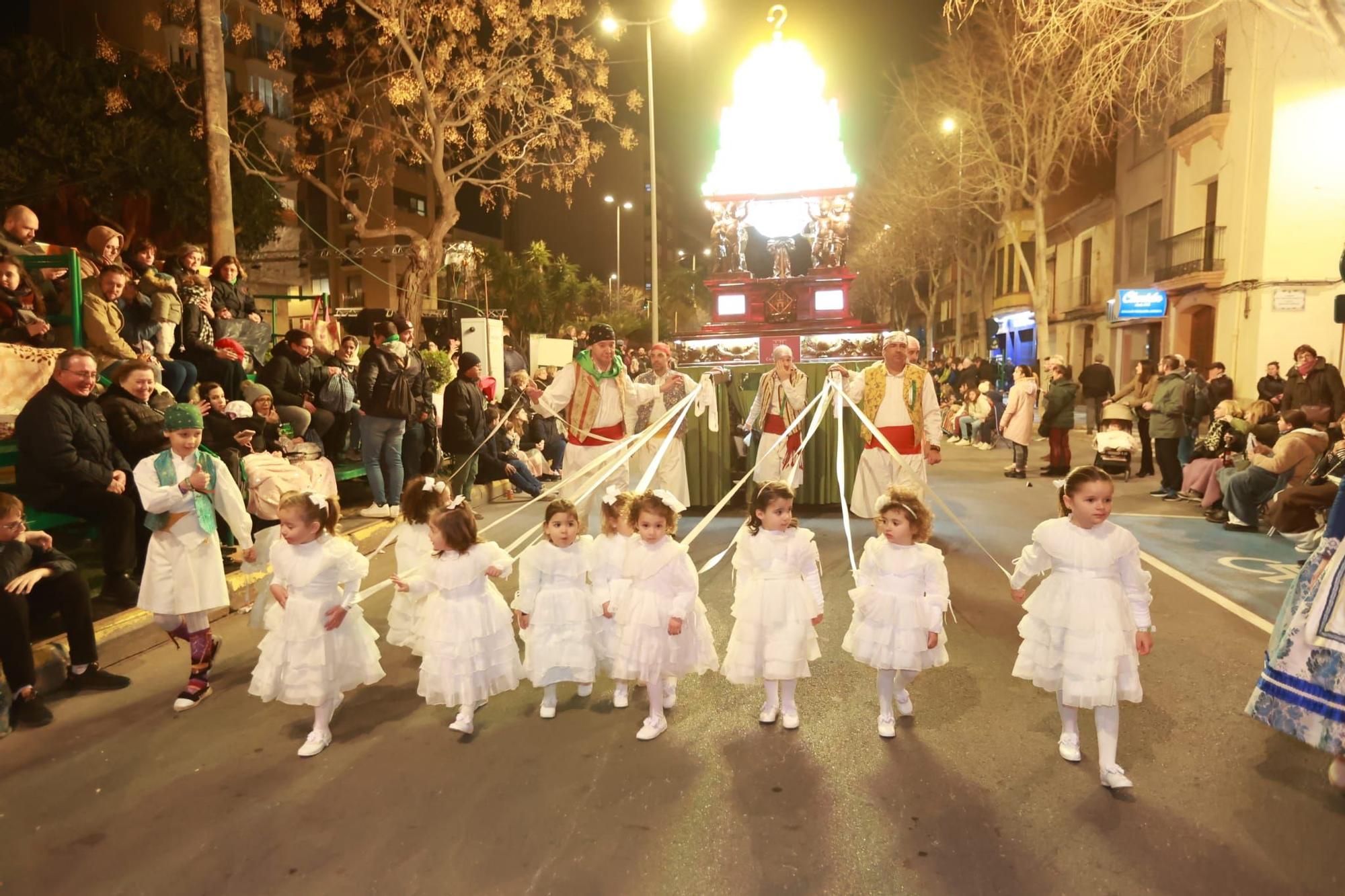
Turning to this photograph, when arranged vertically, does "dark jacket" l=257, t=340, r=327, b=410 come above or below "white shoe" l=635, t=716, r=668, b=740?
above

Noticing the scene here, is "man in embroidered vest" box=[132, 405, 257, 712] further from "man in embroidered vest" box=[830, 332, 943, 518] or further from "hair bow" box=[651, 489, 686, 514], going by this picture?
"man in embroidered vest" box=[830, 332, 943, 518]

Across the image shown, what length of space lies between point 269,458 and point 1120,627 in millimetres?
6739

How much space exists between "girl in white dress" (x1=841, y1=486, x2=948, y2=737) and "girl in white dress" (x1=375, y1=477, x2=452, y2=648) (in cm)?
272

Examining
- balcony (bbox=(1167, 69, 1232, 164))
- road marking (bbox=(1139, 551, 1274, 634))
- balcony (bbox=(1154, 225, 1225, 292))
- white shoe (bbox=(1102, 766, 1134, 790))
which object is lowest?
road marking (bbox=(1139, 551, 1274, 634))

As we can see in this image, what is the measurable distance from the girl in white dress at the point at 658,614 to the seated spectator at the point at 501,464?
23.5 ft

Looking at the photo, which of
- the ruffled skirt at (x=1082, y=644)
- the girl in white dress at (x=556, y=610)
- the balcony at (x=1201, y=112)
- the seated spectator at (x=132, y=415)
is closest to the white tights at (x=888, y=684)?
the ruffled skirt at (x=1082, y=644)

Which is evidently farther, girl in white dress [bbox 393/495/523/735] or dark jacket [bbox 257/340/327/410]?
dark jacket [bbox 257/340/327/410]

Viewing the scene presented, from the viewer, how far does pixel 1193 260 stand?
78.9 feet

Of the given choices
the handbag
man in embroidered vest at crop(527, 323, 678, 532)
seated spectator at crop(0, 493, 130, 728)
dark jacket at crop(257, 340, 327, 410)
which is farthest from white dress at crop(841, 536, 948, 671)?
the handbag

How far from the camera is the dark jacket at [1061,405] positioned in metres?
14.2

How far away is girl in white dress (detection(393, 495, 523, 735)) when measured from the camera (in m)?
4.51

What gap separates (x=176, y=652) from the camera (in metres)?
5.99

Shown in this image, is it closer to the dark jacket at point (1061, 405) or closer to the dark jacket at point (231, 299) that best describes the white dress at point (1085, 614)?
the dark jacket at point (231, 299)

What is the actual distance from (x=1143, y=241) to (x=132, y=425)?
Answer: 3044 cm
